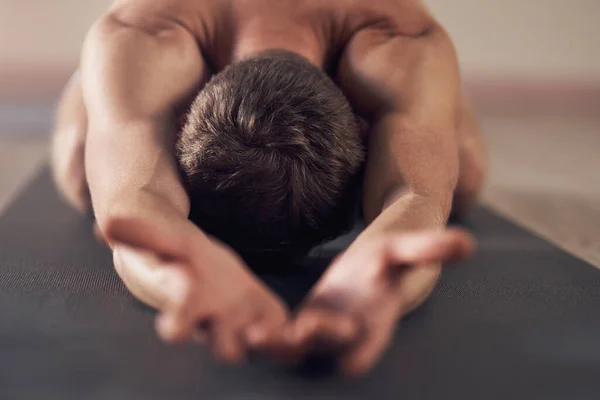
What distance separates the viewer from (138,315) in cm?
98

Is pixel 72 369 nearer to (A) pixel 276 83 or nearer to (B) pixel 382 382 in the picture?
(B) pixel 382 382

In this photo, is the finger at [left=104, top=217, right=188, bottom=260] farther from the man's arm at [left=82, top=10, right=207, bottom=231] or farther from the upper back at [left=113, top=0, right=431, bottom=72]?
the upper back at [left=113, top=0, right=431, bottom=72]

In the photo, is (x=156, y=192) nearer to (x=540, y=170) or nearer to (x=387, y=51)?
(x=387, y=51)

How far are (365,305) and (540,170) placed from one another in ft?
5.80

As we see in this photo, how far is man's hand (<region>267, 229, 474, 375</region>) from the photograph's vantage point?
2.33ft

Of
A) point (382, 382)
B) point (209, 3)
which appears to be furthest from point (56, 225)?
point (382, 382)

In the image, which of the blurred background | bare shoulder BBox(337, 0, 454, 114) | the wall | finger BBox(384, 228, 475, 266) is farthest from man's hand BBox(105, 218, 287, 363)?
the wall

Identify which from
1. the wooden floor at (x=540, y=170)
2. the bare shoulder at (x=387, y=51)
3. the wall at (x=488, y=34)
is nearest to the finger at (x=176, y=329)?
the bare shoulder at (x=387, y=51)

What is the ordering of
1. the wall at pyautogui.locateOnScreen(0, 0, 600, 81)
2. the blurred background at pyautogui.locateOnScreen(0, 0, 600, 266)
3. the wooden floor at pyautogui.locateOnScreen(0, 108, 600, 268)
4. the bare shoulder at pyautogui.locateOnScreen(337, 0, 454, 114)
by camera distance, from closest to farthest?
the bare shoulder at pyautogui.locateOnScreen(337, 0, 454, 114) → the wooden floor at pyautogui.locateOnScreen(0, 108, 600, 268) → the blurred background at pyautogui.locateOnScreen(0, 0, 600, 266) → the wall at pyautogui.locateOnScreen(0, 0, 600, 81)

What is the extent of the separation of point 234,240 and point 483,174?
710 mm

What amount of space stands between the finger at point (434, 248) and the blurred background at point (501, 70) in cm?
178

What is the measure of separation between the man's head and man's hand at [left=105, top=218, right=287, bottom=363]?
0.21 m

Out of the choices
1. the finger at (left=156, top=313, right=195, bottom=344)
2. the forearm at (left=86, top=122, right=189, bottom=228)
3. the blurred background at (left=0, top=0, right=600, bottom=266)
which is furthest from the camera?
the blurred background at (left=0, top=0, right=600, bottom=266)

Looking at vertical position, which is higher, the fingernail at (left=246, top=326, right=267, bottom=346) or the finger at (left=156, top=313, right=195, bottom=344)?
the finger at (left=156, top=313, right=195, bottom=344)
